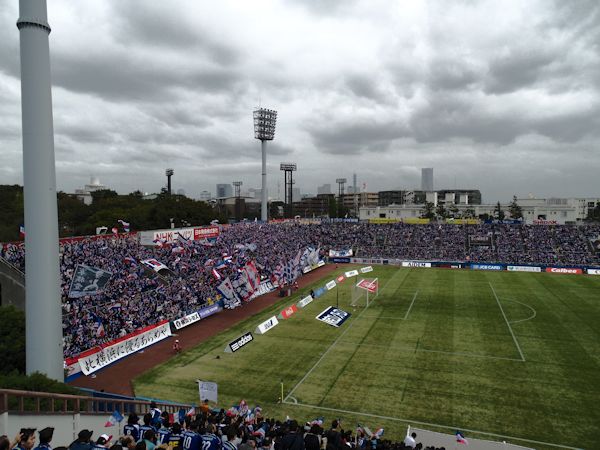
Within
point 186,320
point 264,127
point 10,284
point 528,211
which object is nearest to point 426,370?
point 186,320

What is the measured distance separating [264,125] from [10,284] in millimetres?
67419

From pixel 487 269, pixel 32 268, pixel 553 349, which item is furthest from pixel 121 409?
pixel 487 269

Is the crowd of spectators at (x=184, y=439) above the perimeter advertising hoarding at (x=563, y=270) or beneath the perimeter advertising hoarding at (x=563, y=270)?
above

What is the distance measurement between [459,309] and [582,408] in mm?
19400

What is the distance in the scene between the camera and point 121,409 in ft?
53.5

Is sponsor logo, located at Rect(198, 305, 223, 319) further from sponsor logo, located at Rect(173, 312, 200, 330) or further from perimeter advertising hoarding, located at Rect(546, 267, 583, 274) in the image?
perimeter advertising hoarding, located at Rect(546, 267, 583, 274)

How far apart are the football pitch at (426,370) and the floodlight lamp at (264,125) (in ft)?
189

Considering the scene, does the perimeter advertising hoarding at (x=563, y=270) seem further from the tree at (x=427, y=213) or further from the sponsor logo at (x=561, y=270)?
the tree at (x=427, y=213)

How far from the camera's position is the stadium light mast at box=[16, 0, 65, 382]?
17234mm

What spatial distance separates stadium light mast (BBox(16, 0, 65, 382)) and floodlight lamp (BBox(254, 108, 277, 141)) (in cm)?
7493

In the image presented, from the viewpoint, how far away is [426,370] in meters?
25.1

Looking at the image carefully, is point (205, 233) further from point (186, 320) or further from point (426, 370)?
point (426, 370)

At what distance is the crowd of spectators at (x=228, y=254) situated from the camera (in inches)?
1156

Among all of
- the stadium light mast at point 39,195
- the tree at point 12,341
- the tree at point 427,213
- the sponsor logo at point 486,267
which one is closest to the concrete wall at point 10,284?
the tree at point 12,341
